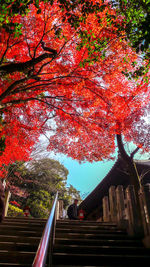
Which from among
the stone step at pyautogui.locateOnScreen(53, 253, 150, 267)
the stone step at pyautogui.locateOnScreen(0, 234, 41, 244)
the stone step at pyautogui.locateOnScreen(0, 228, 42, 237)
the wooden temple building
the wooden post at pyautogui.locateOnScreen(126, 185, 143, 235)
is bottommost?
the stone step at pyautogui.locateOnScreen(53, 253, 150, 267)

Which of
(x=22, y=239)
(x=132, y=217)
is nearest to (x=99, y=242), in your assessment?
(x=132, y=217)

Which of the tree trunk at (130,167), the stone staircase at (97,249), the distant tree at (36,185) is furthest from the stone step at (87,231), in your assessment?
the distant tree at (36,185)

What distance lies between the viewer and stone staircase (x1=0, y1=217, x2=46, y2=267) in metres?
3.64

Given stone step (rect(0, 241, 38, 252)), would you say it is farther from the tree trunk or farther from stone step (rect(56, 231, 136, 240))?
the tree trunk

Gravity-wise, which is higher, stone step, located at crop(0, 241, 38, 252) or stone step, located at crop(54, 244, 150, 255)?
stone step, located at crop(0, 241, 38, 252)

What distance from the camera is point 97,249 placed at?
4.26 metres

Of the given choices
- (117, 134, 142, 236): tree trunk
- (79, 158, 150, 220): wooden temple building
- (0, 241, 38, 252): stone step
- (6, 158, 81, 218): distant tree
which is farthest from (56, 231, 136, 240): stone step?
(6, 158, 81, 218): distant tree

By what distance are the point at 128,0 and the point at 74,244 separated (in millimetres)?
6466

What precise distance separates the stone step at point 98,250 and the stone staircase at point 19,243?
25.2 inches

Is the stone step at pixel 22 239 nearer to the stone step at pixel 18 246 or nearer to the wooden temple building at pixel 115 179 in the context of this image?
the stone step at pixel 18 246

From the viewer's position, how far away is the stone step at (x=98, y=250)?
4.19 metres

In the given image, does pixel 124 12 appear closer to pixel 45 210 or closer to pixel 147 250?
pixel 147 250

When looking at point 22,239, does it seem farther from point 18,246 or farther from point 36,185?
Result: point 36,185

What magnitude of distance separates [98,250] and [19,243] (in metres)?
1.85
